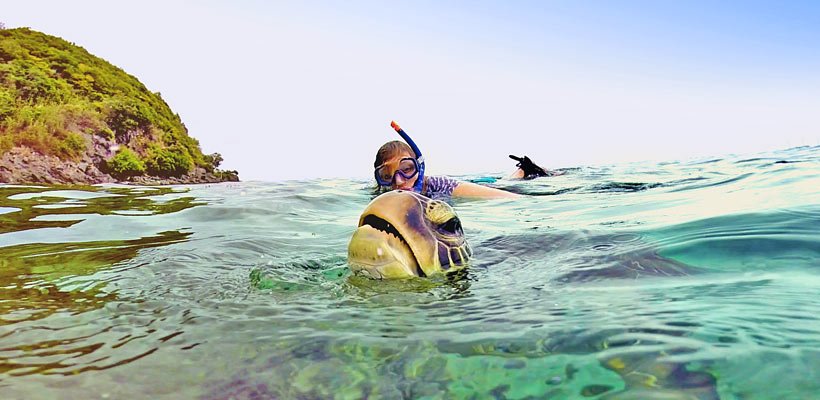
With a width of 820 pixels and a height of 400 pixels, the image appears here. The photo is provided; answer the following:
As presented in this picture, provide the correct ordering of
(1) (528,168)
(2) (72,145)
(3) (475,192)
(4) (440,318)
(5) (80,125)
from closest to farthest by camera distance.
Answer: (4) (440,318) → (3) (475,192) → (1) (528,168) → (2) (72,145) → (5) (80,125)

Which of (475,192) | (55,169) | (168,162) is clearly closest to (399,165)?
(475,192)

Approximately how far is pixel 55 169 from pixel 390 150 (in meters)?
28.2

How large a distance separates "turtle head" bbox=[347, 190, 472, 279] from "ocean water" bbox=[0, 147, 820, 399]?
0.35 feet

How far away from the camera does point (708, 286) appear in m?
2.67

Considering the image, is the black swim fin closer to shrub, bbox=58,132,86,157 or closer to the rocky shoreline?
the rocky shoreline

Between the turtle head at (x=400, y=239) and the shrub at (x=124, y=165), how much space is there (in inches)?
1310

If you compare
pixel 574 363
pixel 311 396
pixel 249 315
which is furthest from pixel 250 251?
pixel 574 363

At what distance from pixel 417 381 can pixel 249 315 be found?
117cm

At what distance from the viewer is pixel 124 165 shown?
31.3 meters

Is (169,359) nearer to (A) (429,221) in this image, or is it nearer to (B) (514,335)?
(B) (514,335)

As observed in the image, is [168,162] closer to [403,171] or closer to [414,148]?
[403,171]

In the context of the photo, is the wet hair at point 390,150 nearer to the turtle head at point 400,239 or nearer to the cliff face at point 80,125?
the turtle head at point 400,239

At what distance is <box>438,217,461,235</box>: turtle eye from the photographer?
3259 millimetres

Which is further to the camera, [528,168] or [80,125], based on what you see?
[80,125]
